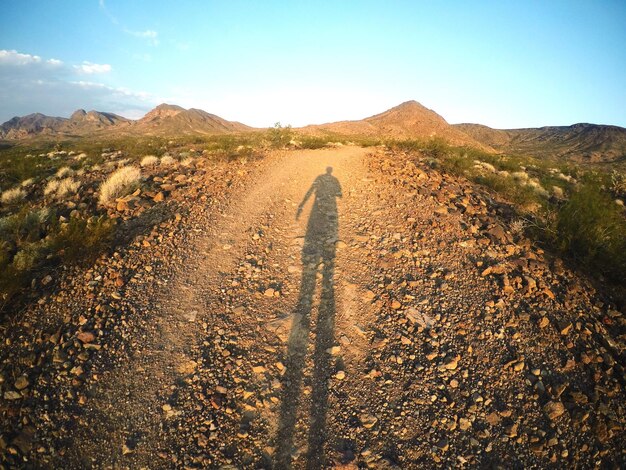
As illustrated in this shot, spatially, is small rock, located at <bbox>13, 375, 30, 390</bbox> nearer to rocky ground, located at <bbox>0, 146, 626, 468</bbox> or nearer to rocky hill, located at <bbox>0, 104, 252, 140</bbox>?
rocky ground, located at <bbox>0, 146, 626, 468</bbox>

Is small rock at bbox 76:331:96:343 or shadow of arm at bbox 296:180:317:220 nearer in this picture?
small rock at bbox 76:331:96:343

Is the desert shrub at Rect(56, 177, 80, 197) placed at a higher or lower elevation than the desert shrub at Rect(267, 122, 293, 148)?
lower

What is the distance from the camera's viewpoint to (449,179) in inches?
344

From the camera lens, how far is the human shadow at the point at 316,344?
3023mm

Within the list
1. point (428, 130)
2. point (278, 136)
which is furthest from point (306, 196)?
point (428, 130)

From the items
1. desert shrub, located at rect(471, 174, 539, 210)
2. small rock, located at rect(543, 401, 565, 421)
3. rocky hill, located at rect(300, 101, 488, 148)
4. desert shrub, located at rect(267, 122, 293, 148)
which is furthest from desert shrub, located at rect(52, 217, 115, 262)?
rocky hill, located at rect(300, 101, 488, 148)

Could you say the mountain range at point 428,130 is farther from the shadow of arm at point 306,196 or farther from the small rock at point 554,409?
the small rock at point 554,409

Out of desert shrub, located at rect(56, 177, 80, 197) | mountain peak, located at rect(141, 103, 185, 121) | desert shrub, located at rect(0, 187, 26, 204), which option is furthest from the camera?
mountain peak, located at rect(141, 103, 185, 121)

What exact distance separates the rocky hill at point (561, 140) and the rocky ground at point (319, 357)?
277ft

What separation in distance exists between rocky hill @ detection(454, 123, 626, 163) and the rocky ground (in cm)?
8450

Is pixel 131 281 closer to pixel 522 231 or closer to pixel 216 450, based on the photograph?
pixel 216 450

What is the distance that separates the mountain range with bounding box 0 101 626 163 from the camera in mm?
40875

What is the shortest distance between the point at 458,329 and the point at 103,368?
4737mm

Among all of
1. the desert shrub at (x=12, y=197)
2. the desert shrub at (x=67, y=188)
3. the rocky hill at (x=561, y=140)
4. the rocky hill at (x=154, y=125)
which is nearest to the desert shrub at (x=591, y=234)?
the desert shrub at (x=67, y=188)
